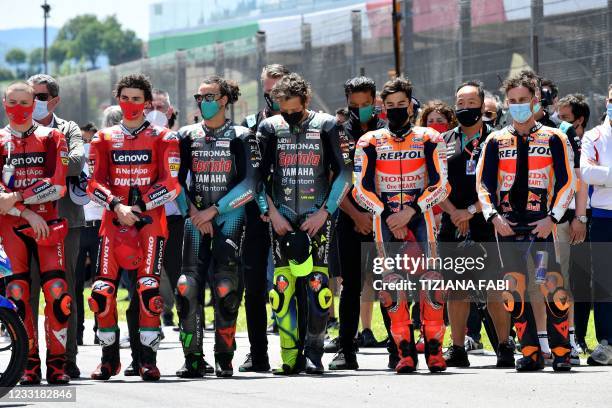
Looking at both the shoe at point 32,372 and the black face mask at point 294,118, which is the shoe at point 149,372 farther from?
the black face mask at point 294,118

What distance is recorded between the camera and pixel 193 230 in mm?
10555

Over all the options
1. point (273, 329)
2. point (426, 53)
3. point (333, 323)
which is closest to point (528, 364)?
point (333, 323)

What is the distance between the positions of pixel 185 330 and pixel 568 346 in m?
2.76

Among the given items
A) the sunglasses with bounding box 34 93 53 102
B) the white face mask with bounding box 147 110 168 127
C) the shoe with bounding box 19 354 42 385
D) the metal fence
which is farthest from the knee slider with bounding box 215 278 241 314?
the metal fence

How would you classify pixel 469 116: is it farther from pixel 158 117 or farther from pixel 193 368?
pixel 158 117

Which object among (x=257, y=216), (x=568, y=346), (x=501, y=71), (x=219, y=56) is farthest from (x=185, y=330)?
(x=219, y=56)

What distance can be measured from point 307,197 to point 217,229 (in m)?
0.71

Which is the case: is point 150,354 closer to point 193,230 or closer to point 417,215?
point 193,230

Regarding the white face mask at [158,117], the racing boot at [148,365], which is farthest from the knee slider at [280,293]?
the white face mask at [158,117]

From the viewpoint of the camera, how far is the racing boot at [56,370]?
1003 cm

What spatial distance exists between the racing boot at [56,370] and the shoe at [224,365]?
110 centimetres

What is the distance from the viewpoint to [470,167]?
11.2 metres

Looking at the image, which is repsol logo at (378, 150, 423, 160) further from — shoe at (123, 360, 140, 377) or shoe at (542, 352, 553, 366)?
shoe at (123, 360, 140, 377)

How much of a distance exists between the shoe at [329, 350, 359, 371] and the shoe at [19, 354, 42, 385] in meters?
2.26
